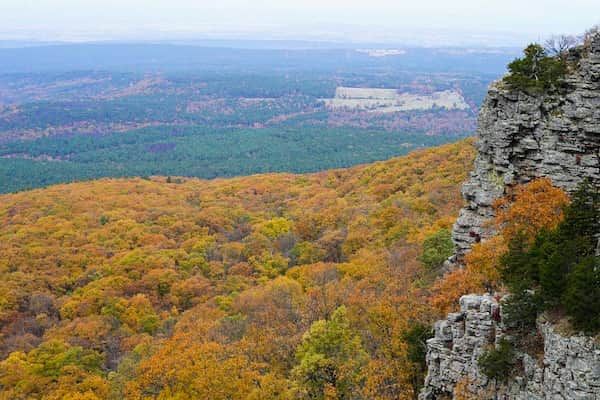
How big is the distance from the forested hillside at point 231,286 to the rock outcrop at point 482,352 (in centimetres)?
359

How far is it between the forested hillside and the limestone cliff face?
215 inches

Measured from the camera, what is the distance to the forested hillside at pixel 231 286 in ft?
97.0

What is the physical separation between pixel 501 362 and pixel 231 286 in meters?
42.7

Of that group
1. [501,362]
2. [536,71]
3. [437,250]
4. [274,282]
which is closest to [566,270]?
[501,362]

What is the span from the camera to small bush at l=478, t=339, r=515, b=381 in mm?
17812

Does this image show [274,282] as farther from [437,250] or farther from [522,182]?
[522,182]

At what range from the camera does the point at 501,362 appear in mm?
17797

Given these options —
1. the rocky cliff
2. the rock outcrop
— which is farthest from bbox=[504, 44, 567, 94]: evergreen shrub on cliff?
the rock outcrop

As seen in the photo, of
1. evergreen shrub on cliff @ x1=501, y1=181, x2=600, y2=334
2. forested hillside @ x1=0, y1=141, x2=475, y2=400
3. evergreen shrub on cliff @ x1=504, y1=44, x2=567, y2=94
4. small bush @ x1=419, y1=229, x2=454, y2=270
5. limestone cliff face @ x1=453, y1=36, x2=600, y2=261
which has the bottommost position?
forested hillside @ x1=0, y1=141, x2=475, y2=400

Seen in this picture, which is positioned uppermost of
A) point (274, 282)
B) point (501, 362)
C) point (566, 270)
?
point (566, 270)

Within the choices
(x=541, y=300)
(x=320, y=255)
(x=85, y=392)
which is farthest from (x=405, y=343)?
(x=320, y=255)

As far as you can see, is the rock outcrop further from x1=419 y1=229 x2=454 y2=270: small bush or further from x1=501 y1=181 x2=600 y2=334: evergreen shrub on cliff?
x1=419 y1=229 x2=454 y2=270: small bush

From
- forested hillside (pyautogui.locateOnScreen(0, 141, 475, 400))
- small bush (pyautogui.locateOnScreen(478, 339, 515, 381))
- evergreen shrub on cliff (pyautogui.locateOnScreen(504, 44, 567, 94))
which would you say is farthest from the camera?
forested hillside (pyautogui.locateOnScreen(0, 141, 475, 400))

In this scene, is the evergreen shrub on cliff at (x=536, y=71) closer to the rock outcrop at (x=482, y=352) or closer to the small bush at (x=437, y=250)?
the rock outcrop at (x=482, y=352)
